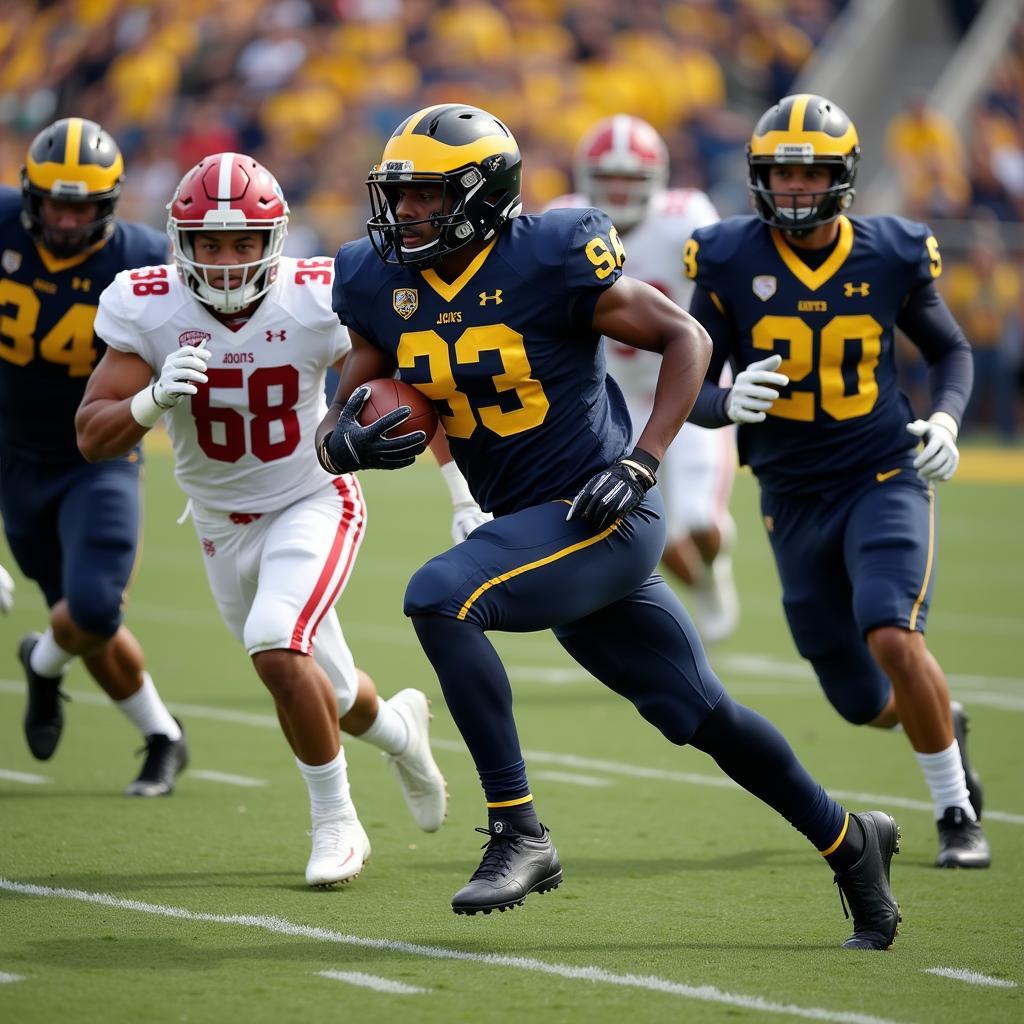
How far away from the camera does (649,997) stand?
336cm

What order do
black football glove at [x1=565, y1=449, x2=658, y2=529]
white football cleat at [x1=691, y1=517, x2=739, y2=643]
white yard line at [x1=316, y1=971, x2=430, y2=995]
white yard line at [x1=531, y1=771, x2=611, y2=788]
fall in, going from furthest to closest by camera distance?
white football cleat at [x1=691, y1=517, x2=739, y2=643] < white yard line at [x1=531, y1=771, x2=611, y2=788] < black football glove at [x1=565, y1=449, x2=658, y2=529] < white yard line at [x1=316, y1=971, x2=430, y2=995]

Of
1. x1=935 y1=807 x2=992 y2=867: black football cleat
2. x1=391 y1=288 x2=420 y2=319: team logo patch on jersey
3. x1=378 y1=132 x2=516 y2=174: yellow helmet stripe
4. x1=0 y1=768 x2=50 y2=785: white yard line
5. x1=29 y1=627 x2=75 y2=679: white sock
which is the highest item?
x1=378 y1=132 x2=516 y2=174: yellow helmet stripe

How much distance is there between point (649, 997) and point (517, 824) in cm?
44

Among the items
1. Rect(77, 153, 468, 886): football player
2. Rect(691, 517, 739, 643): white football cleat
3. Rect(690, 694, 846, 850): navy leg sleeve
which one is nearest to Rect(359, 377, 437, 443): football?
Rect(77, 153, 468, 886): football player

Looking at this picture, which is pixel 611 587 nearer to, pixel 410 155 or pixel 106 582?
pixel 410 155

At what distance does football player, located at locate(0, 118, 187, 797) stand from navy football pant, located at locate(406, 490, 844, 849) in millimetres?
1932

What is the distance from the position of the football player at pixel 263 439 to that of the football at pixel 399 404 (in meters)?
0.52

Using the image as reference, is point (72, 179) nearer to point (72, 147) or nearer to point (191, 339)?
point (72, 147)

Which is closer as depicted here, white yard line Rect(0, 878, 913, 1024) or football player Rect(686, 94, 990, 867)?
white yard line Rect(0, 878, 913, 1024)

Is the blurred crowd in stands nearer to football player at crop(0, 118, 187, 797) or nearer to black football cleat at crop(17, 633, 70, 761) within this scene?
football player at crop(0, 118, 187, 797)

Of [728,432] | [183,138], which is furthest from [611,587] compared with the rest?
[183,138]

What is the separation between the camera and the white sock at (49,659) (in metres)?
5.50

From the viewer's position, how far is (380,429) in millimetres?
3701

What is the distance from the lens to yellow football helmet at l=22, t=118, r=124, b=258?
5.23 meters
